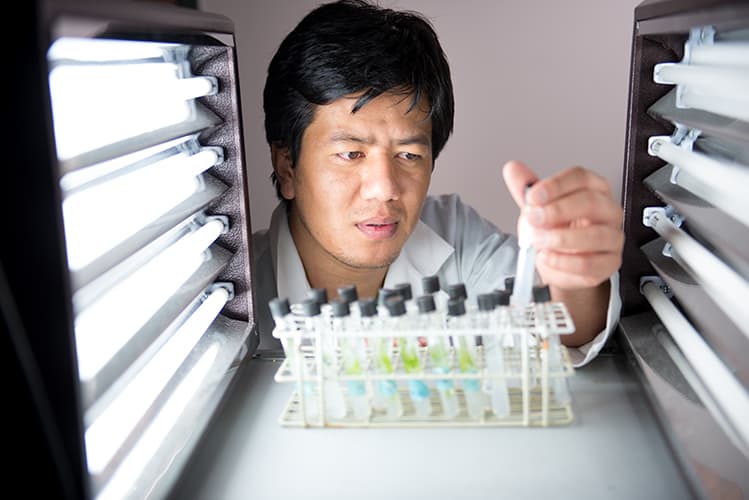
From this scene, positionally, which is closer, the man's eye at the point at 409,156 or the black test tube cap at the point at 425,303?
the black test tube cap at the point at 425,303

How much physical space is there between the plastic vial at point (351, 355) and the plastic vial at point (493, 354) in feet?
0.67

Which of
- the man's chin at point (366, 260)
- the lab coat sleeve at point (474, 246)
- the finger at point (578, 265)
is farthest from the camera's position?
the lab coat sleeve at point (474, 246)

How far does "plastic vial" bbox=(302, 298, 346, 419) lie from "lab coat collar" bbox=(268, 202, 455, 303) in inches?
38.7

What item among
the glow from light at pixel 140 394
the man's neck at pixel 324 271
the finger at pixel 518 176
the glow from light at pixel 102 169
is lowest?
the man's neck at pixel 324 271

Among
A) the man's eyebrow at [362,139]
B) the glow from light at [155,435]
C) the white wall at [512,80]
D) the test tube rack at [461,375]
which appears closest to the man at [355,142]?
the man's eyebrow at [362,139]

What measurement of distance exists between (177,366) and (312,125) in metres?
1.10

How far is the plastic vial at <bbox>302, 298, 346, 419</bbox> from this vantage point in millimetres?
1253

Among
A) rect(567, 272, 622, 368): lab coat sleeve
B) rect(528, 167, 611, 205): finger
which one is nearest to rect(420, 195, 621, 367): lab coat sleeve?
rect(567, 272, 622, 368): lab coat sleeve

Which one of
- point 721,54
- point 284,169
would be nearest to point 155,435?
point 721,54

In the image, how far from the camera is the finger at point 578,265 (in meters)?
1.37

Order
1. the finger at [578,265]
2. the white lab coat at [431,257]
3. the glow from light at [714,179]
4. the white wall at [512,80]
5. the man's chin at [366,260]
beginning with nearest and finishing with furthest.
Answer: the glow from light at [714,179] → the finger at [578,265] → the man's chin at [366,260] → the white lab coat at [431,257] → the white wall at [512,80]

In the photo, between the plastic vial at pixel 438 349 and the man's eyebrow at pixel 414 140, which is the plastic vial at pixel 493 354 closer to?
the plastic vial at pixel 438 349

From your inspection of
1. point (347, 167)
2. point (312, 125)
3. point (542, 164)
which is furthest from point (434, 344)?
point (542, 164)

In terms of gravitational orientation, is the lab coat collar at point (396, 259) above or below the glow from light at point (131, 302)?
below
